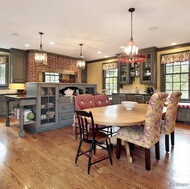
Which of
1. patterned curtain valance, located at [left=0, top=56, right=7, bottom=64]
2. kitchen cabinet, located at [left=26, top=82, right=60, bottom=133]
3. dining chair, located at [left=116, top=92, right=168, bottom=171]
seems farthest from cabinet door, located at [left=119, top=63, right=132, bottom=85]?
patterned curtain valance, located at [left=0, top=56, right=7, bottom=64]

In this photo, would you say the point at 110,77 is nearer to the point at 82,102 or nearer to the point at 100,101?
the point at 100,101

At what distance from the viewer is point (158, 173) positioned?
79.8 inches

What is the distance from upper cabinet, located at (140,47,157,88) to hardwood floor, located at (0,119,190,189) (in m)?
2.87

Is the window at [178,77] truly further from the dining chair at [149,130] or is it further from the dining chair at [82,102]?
the dining chair at [149,130]

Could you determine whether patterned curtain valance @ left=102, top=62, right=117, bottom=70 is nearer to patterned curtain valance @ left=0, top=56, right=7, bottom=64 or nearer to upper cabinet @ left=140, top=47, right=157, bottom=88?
upper cabinet @ left=140, top=47, right=157, bottom=88

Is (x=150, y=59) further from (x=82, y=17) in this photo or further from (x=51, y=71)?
(x=51, y=71)

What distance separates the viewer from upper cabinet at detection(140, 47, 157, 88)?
5418mm

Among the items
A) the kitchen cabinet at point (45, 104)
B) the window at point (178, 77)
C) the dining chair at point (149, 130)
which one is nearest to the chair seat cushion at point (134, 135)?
the dining chair at point (149, 130)

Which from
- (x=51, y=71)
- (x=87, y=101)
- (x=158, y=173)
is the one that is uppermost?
(x=51, y=71)

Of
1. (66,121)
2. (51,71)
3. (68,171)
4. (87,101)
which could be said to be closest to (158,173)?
(68,171)

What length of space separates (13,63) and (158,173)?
19.4 feet

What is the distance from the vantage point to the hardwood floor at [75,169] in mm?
1800

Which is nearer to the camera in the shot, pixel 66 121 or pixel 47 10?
pixel 47 10

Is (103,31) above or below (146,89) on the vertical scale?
above
